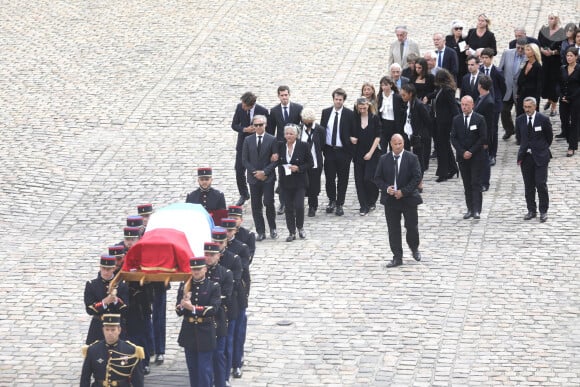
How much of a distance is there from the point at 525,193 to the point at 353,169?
318 centimetres

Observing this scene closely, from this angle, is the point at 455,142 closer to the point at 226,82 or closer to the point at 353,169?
the point at 353,169

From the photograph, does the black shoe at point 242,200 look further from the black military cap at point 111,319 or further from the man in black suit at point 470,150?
the black military cap at point 111,319

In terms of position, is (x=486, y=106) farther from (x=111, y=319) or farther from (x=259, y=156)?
(x=111, y=319)

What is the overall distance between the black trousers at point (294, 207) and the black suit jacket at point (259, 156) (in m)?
0.36

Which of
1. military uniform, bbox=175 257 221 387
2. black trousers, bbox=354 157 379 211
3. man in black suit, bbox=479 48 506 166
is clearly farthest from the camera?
man in black suit, bbox=479 48 506 166

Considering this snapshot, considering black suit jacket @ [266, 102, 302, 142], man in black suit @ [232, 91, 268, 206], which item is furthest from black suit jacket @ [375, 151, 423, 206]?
man in black suit @ [232, 91, 268, 206]

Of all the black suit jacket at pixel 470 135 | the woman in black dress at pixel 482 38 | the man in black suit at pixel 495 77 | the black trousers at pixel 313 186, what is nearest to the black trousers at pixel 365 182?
the black trousers at pixel 313 186

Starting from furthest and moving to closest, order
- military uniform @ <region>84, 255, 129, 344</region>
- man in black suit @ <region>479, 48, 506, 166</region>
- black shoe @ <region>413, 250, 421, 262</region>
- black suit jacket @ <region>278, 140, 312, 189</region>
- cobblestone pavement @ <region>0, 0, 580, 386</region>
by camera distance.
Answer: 1. man in black suit @ <region>479, 48, 506, 166</region>
2. black suit jacket @ <region>278, 140, 312, 189</region>
3. black shoe @ <region>413, 250, 421, 262</region>
4. cobblestone pavement @ <region>0, 0, 580, 386</region>
5. military uniform @ <region>84, 255, 129, 344</region>

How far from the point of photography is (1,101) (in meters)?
25.2

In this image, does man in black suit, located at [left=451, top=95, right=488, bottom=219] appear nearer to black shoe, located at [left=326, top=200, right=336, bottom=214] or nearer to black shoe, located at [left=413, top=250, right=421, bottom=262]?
black shoe, located at [left=413, top=250, right=421, bottom=262]

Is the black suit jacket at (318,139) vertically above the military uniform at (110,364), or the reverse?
the black suit jacket at (318,139)

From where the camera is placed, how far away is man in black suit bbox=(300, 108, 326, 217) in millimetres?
19766

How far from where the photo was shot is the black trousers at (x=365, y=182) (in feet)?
66.0

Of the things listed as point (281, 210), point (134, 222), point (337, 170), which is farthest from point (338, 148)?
point (134, 222)
